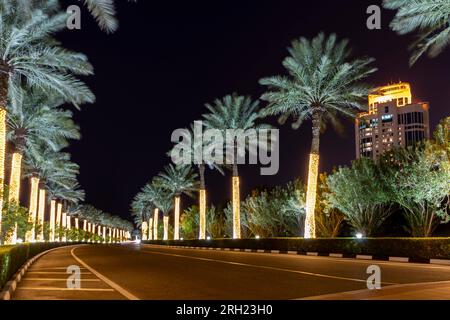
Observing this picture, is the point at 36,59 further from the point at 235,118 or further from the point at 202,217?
the point at 202,217

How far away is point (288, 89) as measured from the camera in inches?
1667

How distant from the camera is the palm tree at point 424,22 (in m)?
26.0

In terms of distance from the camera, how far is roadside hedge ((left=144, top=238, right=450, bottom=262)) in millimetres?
28656

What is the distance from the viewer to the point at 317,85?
1636 inches

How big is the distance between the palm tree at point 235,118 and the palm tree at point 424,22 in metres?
27.4

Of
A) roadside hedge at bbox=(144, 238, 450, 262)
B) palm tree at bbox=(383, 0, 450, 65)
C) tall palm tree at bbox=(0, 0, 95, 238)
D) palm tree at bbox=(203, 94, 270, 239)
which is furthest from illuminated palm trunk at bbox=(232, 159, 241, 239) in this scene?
palm tree at bbox=(383, 0, 450, 65)

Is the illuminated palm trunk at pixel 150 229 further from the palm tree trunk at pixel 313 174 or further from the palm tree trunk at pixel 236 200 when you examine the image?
the palm tree trunk at pixel 313 174

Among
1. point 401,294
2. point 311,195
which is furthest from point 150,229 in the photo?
point 401,294

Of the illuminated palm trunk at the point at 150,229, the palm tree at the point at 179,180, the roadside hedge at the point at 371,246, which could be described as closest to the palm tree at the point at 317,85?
the roadside hedge at the point at 371,246

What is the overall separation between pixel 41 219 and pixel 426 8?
51131mm

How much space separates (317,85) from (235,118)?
1470 cm

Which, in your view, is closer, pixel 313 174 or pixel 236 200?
pixel 313 174

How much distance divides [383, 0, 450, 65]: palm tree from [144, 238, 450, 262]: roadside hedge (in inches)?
366

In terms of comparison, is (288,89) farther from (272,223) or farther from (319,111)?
(272,223)
